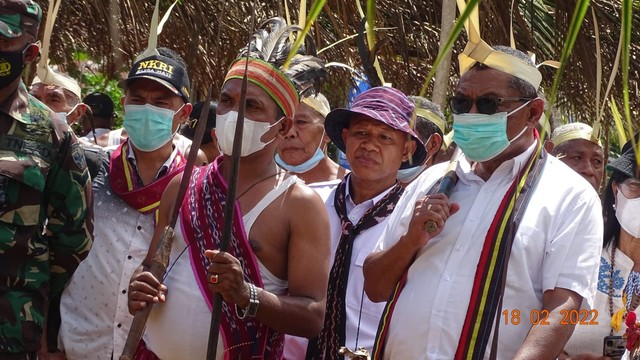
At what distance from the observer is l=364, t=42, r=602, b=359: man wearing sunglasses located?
10.2 ft

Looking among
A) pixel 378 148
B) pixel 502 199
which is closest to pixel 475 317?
pixel 502 199

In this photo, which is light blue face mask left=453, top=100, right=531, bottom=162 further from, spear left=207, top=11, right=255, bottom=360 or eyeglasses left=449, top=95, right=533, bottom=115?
spear left=207, top=11, right=255, bottom=360

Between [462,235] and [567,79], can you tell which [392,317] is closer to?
[462,235]

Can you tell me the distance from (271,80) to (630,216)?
1.67m

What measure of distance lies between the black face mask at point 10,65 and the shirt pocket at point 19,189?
0.25 metres

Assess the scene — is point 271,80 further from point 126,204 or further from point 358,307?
point 126,204

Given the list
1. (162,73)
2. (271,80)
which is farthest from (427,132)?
(271,80)

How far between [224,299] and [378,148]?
135 cm

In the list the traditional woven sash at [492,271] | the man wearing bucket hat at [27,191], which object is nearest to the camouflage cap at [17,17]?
the man wearing bucket hat at [27,191]

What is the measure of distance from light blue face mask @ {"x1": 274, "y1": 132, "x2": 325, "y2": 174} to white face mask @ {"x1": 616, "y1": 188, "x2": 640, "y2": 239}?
5.55ft

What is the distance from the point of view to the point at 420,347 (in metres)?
3.20

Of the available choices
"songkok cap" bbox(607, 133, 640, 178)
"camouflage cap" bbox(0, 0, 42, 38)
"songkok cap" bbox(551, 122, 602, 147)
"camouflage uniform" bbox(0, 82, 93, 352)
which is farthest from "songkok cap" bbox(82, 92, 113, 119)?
"songkok cap" bbox(607, 133, 640, 178)

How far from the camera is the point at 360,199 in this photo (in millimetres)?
4457
